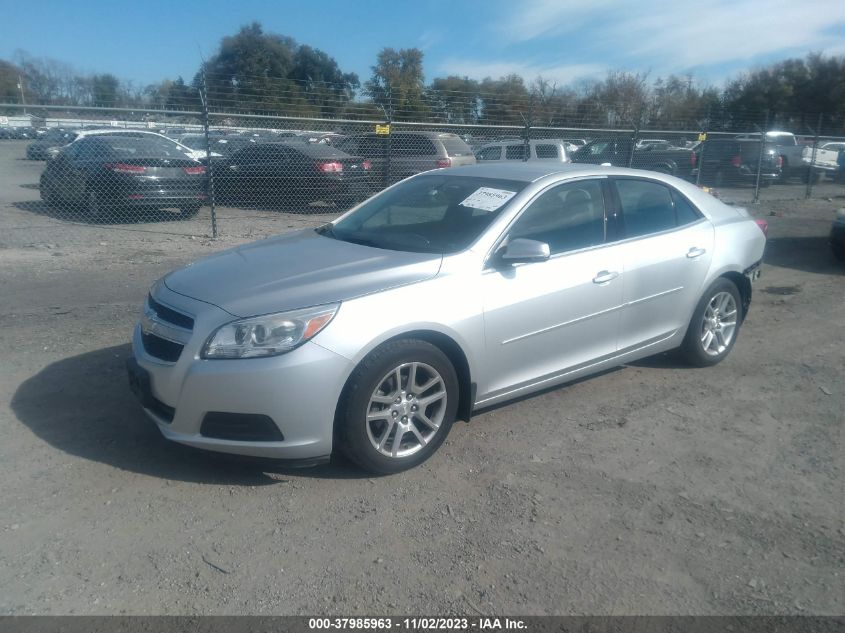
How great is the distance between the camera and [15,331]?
607 cm

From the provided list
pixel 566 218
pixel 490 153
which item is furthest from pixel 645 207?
pixel 490 153

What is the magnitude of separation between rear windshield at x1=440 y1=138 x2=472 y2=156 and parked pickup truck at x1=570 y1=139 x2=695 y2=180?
8.87ft

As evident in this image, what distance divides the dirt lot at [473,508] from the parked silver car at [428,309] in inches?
11.5

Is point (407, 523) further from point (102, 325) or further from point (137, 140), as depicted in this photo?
point (137, 140)

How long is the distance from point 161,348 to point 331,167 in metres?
9.81

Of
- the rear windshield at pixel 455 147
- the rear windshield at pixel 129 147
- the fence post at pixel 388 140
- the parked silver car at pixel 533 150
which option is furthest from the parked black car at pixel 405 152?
the rear windshield at pixel 129 147

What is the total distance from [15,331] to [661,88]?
35701 mm

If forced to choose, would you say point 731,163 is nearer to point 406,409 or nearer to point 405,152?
point 405,152

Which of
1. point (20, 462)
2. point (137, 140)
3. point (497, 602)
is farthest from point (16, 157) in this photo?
point (497, 602)

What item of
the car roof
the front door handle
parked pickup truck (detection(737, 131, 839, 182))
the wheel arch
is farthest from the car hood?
parked pickup truck (detection(737, 131, 839, 182))

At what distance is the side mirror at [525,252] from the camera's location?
4047 mm

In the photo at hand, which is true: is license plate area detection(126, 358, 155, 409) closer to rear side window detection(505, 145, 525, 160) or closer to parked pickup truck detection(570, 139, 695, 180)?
parked pickup truck detection(570, 139, 695, 180)

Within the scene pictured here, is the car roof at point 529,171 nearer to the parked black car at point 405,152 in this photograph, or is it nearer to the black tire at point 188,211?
the parked black car at point 405,152

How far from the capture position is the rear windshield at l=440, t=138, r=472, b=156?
14.1 metres
